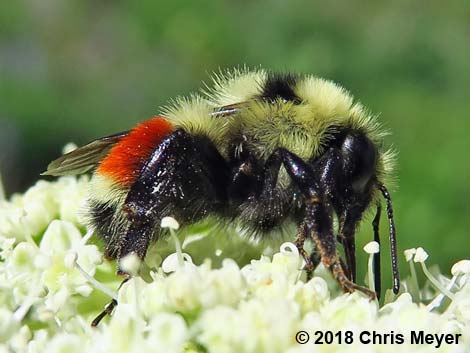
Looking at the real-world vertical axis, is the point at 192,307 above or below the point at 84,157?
below

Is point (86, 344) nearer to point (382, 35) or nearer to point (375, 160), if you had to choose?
point (375, 160)

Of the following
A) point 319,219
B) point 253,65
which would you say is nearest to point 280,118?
point 319,219

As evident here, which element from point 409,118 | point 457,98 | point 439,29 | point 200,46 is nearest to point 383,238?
point 409,118

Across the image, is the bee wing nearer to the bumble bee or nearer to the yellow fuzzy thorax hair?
the bumble bee

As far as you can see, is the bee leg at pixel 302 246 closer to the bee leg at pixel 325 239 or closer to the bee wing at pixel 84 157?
the bee leg at pixel 325 239

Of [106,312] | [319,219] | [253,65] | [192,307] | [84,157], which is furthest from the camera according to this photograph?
[253,65]

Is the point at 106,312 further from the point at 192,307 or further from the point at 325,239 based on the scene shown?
the point at 325,239

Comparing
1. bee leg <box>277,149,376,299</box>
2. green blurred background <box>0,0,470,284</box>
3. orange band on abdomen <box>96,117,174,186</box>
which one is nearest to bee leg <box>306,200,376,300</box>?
bee leg <box>277,149,376,299</box>
